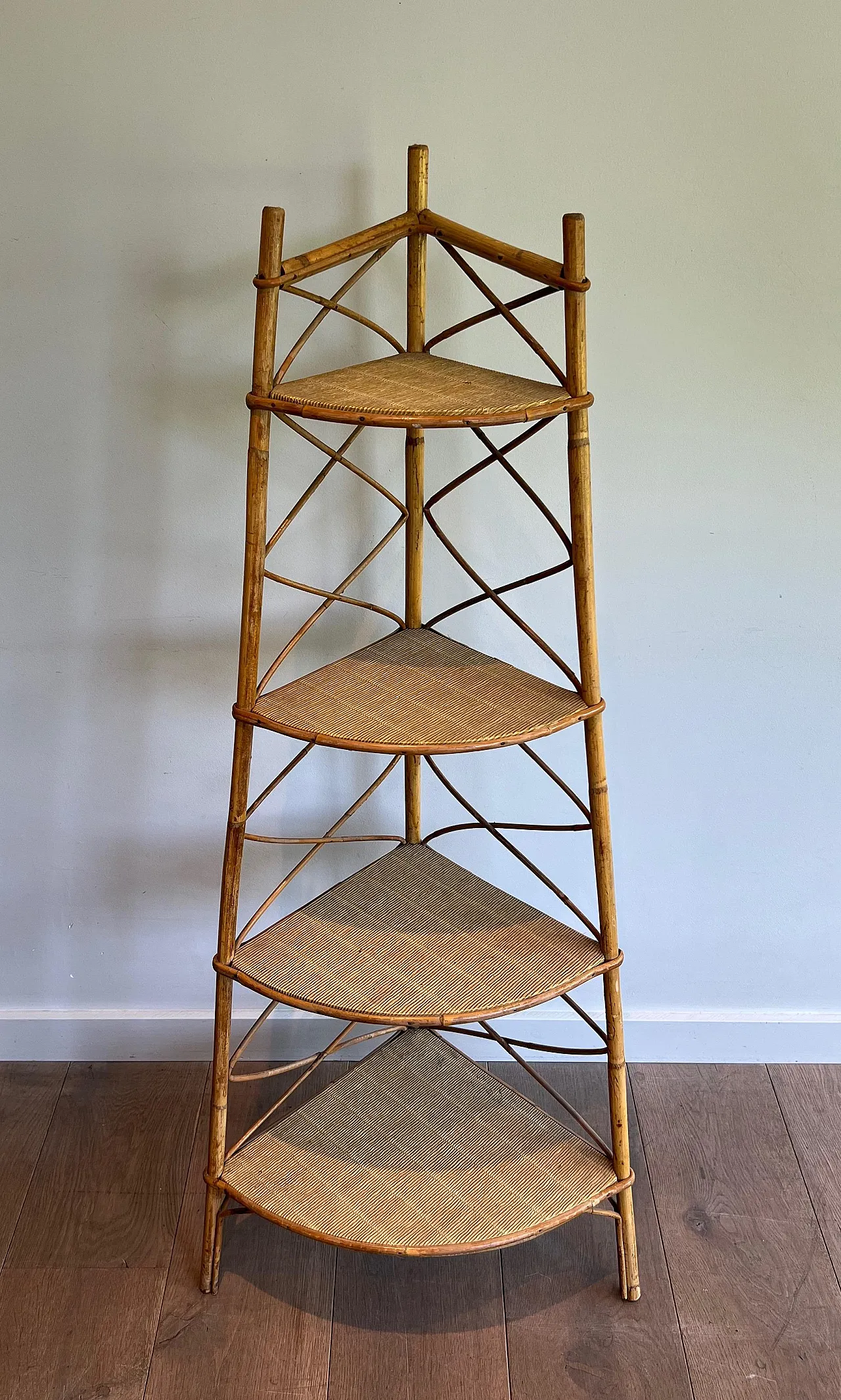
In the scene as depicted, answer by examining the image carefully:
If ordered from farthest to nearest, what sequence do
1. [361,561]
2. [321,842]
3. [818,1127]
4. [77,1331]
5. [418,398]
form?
[818,1127] → [361,561] → [321,842] → [77,1331] → [418,398]

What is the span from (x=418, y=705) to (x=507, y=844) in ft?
1.18

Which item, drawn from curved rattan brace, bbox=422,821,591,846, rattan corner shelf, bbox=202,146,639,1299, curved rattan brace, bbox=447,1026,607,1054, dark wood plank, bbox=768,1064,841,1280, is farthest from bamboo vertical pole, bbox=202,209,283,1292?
dark wood plank, bbox=768,1064,841,1280

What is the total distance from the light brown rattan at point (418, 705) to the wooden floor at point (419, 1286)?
84cm

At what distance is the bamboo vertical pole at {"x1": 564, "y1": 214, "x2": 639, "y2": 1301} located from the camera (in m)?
1.46

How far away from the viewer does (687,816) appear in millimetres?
2062

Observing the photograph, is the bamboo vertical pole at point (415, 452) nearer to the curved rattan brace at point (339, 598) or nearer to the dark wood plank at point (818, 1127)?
the curved rattan brace at point (339, 598)

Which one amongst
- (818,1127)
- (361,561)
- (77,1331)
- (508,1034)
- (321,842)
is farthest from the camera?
(508,1034)

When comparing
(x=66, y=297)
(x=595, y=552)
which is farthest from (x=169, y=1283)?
(x=66, y=297)

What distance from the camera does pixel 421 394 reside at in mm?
1457

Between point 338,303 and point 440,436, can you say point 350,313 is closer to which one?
point 338,303

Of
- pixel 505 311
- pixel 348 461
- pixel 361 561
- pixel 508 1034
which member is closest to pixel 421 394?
pixel 505 311

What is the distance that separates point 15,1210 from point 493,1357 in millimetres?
761

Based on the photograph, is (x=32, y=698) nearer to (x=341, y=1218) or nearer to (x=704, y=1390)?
(x=341, y=1218)

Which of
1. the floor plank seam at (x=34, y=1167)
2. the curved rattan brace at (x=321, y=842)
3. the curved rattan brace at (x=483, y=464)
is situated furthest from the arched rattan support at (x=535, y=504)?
the floor plank seam at (x=34, y=1167)
